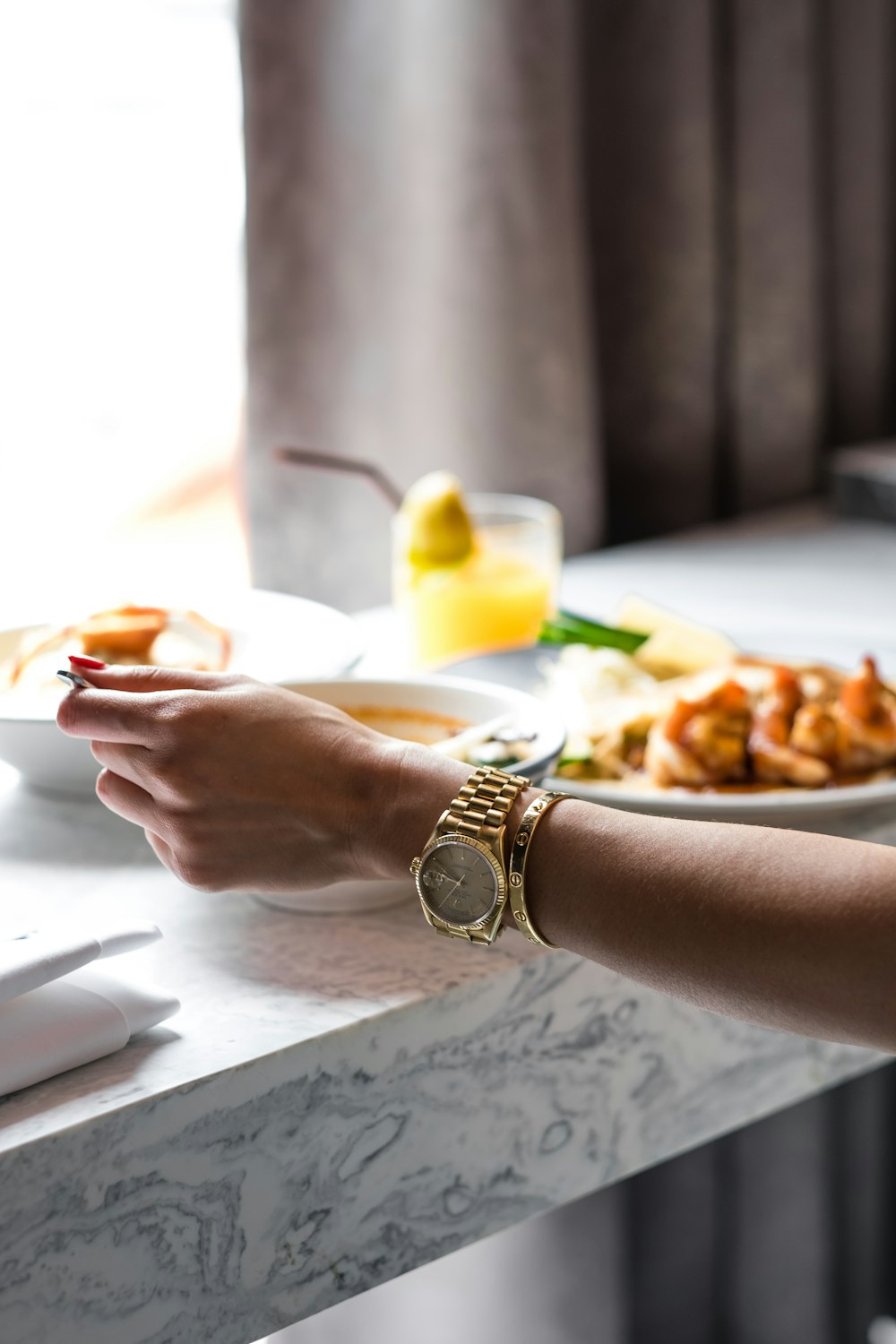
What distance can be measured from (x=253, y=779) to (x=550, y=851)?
0.15 meters

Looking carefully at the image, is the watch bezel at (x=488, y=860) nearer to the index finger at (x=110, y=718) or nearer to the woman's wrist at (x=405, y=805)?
the woman's wrist at (x=405, y=805)

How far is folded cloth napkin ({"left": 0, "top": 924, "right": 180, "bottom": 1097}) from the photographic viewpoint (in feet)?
2.06

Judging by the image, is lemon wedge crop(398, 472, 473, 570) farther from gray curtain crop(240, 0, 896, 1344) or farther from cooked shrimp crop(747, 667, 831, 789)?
cooked shrimp crop(747, 667, 831, 789)

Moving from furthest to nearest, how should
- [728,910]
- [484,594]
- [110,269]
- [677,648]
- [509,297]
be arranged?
[110,269] → [509,297] → [484,594] → [677,648] → [728,910]

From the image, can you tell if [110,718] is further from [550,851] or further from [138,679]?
[550,851]

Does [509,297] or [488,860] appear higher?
[509,297]

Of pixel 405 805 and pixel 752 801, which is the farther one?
pixel 752 801

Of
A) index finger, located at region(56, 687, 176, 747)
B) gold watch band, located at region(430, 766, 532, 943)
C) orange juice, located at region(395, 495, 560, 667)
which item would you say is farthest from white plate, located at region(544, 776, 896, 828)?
orange juice, located at region(395, 495, 560, 667)

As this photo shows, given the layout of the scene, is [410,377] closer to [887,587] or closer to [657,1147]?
[887,587]

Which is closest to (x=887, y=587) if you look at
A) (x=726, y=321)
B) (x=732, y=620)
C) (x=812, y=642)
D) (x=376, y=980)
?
(x=732, y=620)

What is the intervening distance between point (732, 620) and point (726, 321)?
2.28 ft

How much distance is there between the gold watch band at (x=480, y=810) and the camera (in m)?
0.67

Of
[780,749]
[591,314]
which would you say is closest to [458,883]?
[780,749]

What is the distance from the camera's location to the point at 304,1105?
2.22ft
